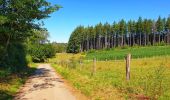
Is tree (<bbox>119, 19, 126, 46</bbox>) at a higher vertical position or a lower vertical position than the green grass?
higher

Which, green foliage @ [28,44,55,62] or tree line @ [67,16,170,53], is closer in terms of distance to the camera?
green foliage @ [28,44,55,62]

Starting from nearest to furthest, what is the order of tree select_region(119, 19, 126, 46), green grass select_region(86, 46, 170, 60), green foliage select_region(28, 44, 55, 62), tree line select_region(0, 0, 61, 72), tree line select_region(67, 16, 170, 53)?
1. tree line select_region(0, 0, 61, 72)
2. green grass select_region(86, 46, 170, 60)
3. green foliage select_region(28, 44, 55, 62)
4. tree line select_region(67, 16, 170, 53)
5. tree select_region(119, 19, 126, 46)

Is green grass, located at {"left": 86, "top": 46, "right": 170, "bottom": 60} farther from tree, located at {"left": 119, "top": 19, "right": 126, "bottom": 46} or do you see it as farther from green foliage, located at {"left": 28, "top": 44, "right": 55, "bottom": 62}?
tree, located at {"left": 119, "top": 19, "right": 126, "bottom": 46}

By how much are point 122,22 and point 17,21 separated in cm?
13834

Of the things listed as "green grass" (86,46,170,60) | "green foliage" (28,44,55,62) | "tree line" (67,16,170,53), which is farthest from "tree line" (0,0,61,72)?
"tree line" (67,16,170,53)

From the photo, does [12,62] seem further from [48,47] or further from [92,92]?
[48,47]

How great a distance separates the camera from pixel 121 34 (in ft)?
524

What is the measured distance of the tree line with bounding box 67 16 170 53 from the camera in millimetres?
149250

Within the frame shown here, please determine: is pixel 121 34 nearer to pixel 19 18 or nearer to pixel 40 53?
pixel 40 53

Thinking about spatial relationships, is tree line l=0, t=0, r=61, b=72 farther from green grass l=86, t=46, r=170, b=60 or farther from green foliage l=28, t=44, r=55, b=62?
green foliage l=28, t=44, r=55, b=62

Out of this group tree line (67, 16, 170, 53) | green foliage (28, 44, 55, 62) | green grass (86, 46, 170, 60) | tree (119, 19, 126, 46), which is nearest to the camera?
green grass (86, 46, 170, 60)

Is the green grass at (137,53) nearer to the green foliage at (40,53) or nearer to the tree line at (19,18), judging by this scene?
the green foliage at (40,53)

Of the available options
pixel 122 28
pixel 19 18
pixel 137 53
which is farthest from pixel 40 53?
pixel 19 18

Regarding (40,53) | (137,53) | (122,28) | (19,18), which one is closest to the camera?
Result: (19,18)
